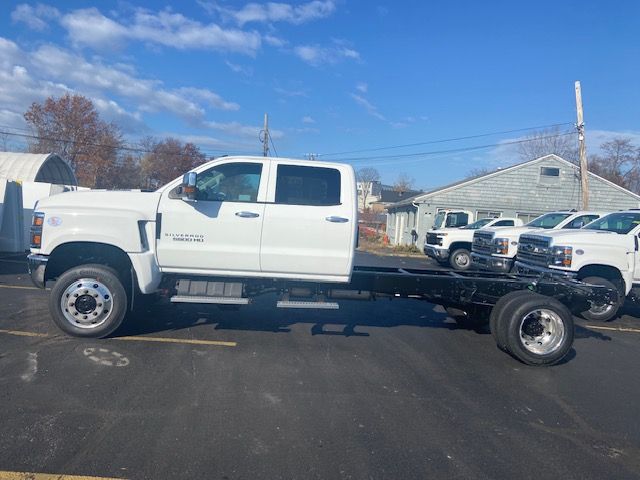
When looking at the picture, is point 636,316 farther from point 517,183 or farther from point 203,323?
point 517,183

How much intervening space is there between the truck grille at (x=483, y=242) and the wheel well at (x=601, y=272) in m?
3.78

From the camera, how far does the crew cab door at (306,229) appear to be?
20.4 ft

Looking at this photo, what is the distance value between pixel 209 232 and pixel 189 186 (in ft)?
2.08

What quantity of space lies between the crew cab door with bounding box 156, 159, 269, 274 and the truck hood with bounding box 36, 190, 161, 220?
16 centimetres

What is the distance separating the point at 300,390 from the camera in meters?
4.92

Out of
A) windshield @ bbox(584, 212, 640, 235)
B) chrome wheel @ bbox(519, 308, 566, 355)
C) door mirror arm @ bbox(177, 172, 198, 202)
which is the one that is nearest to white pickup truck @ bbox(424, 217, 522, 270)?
windshield @ bbox(584, 212, 640, 235)

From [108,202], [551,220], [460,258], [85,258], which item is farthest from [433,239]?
[108,202]

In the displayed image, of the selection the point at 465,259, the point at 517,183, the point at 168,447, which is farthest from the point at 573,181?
the point at 168,447

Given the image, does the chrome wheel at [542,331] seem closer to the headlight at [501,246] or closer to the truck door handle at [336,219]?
the truck door handle at [336,219]

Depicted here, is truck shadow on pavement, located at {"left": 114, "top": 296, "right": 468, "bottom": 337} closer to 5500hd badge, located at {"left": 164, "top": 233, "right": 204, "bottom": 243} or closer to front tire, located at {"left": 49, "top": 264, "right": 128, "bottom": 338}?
front tire, located at {"left": 49, "top": 264, "right": 128, "bottom": 338}

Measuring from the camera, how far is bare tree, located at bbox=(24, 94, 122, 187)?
46.8m

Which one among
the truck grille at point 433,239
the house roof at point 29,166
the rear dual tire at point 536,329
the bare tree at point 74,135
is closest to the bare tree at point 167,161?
the bare tree at point 74,135

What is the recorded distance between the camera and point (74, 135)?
1881 inches

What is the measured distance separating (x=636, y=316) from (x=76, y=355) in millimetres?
10703
